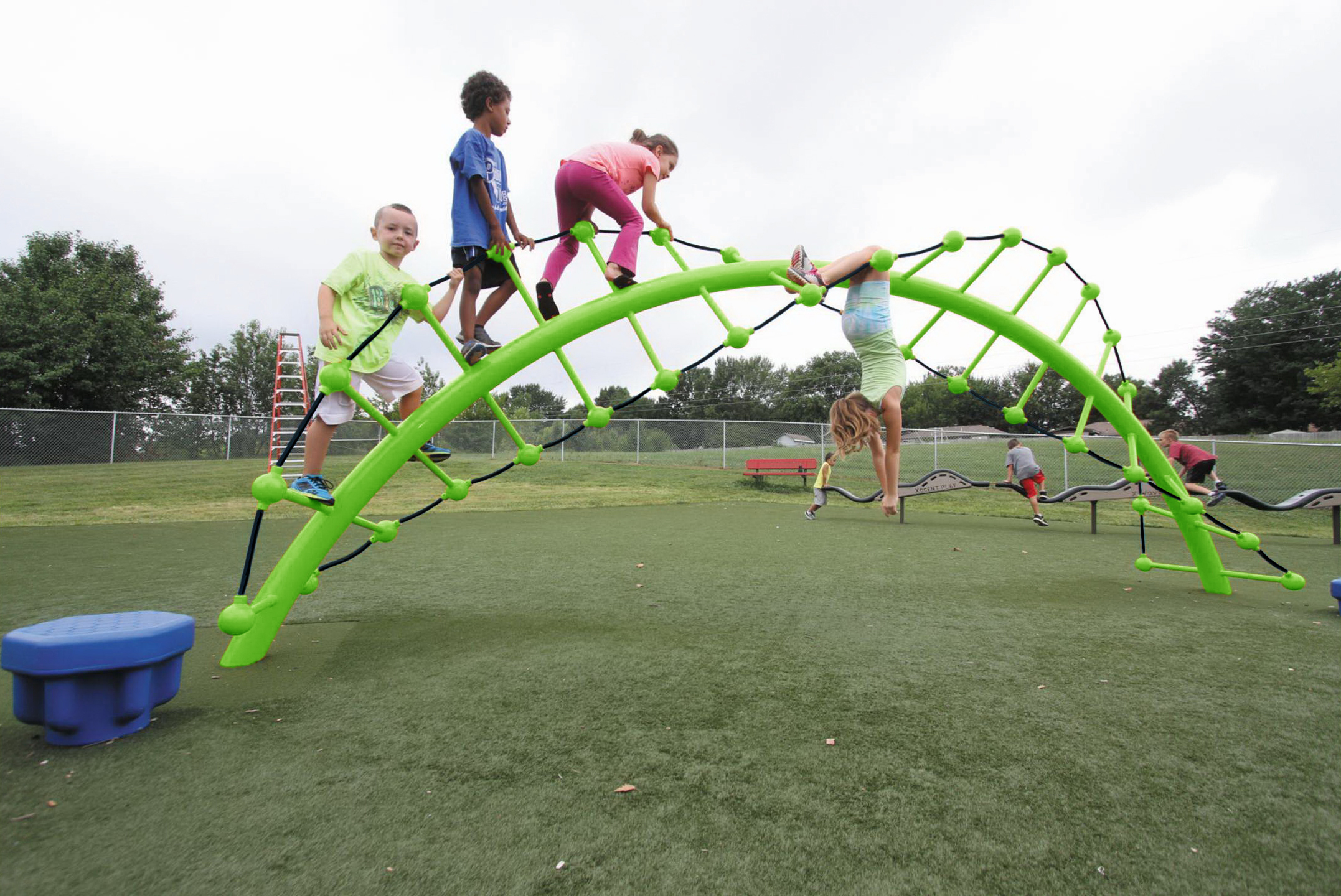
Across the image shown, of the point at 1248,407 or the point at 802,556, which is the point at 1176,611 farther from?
the point at 1248,407

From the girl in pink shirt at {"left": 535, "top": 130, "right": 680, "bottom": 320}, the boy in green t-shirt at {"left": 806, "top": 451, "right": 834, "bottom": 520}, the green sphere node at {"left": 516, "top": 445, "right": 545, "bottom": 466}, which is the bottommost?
the boy in green t-shirt at {"left": 806, "top": 451, "right": 834, "bottom": 520}

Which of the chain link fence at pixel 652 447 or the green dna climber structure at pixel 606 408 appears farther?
the chain link fence at pixel 652 447

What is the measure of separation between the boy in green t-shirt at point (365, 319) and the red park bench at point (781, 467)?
42.0 feet

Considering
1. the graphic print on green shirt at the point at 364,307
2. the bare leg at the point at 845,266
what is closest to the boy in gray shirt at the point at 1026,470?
the bare leg at the point at 845,266

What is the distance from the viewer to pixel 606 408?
3.55 m

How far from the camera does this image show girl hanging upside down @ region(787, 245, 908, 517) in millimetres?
4320

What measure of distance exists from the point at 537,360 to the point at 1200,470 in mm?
10348

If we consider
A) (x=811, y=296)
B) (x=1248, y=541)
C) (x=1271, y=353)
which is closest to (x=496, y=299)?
(x=811, y=296)

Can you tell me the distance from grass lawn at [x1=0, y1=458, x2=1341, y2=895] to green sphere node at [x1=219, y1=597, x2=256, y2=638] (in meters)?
0.30

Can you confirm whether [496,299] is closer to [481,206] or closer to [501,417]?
[481,206]

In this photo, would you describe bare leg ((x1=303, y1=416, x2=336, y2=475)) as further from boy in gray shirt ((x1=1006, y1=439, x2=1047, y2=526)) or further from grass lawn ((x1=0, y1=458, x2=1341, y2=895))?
boy in gray shirt ((x1=1006, y1=439, x2=1047, y2=526))

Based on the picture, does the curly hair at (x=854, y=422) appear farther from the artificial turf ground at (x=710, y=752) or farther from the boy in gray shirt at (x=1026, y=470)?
the boy in gray shirt at (x=1026, y=470)

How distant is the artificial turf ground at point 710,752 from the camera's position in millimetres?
1674

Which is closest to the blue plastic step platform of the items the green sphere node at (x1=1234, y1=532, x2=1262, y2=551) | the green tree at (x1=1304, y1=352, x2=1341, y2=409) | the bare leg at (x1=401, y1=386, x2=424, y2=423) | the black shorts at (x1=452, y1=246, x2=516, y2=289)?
the bare leg at (x1=401, y1=386, x2=424, y2=423)
